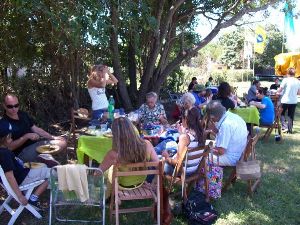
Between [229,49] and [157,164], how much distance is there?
4608cm

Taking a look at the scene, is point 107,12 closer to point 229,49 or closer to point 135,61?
point 135,61

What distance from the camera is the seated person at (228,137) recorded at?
15.0 ft

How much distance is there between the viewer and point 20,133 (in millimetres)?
4891

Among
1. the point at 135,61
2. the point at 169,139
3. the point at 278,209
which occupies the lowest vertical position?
the point at 278,209

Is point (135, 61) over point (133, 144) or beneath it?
over

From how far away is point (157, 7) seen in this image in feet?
32.4

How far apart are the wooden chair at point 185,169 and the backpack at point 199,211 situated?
12 centimetres

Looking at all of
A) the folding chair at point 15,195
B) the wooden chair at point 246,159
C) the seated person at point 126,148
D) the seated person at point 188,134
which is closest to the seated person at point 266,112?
the seated person at point 188,134

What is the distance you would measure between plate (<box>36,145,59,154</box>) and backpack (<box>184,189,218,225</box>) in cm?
182

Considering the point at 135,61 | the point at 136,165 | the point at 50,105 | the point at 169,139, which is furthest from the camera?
the point at 135,61

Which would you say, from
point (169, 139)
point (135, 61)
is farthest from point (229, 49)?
point (169, 139)

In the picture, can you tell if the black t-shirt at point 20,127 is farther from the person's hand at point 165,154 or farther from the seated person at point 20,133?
the person's hand at point 165,154

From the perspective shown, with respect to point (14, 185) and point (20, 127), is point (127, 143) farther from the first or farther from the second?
point (20, 127)

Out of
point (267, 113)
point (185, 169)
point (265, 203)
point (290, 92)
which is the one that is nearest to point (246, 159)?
point (265, 203)
